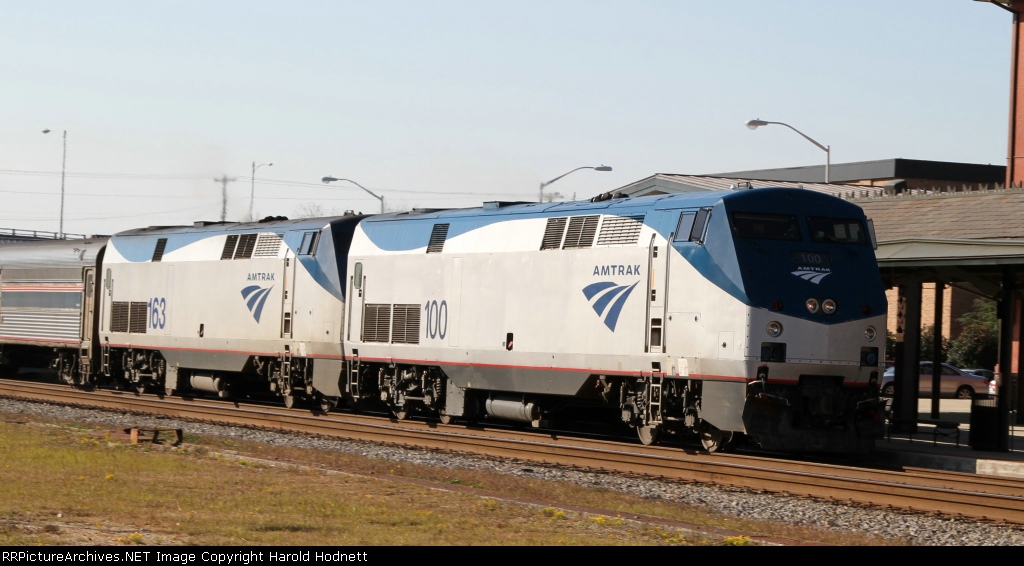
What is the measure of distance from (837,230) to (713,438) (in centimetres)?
377

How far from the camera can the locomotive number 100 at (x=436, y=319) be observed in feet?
75.6

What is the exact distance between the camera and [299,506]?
42.3ft

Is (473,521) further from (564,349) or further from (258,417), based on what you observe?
(258,417)

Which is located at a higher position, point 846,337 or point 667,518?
point 846,337

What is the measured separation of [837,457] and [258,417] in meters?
11.4

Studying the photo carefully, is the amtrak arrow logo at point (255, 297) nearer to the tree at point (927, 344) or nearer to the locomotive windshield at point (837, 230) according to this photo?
the locomotive windshield at point (837, 230)

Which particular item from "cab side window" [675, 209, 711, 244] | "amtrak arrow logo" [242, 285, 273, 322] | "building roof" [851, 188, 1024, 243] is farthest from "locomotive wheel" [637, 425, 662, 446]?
"amtrak arrow logo" [242, 285, 273, 322]

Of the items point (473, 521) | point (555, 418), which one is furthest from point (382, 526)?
point (555, 418)

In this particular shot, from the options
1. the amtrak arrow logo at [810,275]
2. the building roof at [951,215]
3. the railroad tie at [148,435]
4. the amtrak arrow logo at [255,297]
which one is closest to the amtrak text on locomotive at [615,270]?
the amtrak arrow logo at [810,275]

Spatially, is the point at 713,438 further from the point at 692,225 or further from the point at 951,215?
the point at 951,215

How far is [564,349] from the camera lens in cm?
2067

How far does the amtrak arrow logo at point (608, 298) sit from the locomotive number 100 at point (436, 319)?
377 centimetres

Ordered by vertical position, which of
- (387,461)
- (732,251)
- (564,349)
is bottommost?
(387,461)

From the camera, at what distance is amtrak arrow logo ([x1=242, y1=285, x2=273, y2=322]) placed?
2727 centimetres
